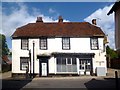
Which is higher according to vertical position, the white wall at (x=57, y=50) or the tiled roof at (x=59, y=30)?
the tiled roof at (x=59, y=30)

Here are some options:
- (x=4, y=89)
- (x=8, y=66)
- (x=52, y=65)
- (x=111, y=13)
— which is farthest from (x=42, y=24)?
(x=111, y=13)

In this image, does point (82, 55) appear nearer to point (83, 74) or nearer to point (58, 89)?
point (83, 74)

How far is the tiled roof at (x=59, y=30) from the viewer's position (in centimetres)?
4125

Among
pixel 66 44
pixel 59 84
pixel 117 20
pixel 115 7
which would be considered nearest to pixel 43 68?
pixel 66 44

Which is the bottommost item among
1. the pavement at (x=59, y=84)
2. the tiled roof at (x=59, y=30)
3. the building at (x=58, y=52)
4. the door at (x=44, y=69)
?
the pavement at (x=59, y=84)

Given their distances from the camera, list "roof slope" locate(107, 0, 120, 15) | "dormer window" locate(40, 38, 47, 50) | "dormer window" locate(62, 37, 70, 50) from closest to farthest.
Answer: "roof slope" locate(107, 0, 120, 15) → "dormer window" locate(62, 37, 70, 50) → "dormer window" locate(40, 38, 47, 50)

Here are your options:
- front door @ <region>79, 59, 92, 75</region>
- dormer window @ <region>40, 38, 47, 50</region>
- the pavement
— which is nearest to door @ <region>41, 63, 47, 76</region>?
dormer window @ <region>40, 38, 47, 50</region>

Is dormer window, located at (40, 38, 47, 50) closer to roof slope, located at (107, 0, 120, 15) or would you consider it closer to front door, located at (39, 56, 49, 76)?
front door, located at (39, 56, 49, 76)

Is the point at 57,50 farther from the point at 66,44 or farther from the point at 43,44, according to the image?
the point at 43,44

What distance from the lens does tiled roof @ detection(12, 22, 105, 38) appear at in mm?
41250

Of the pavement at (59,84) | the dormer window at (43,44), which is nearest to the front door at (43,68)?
the dormer window at (43,44)

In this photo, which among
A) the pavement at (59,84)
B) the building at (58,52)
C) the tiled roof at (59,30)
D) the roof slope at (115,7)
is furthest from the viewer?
the tiled roof at (59,30)

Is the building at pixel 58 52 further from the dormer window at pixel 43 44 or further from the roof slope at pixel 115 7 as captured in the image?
the roof slope at pixel 115 7

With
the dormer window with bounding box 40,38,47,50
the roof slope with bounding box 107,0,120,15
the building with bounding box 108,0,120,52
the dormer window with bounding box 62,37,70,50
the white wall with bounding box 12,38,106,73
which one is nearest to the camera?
the roof slope with bounding box 107,0,120,15
